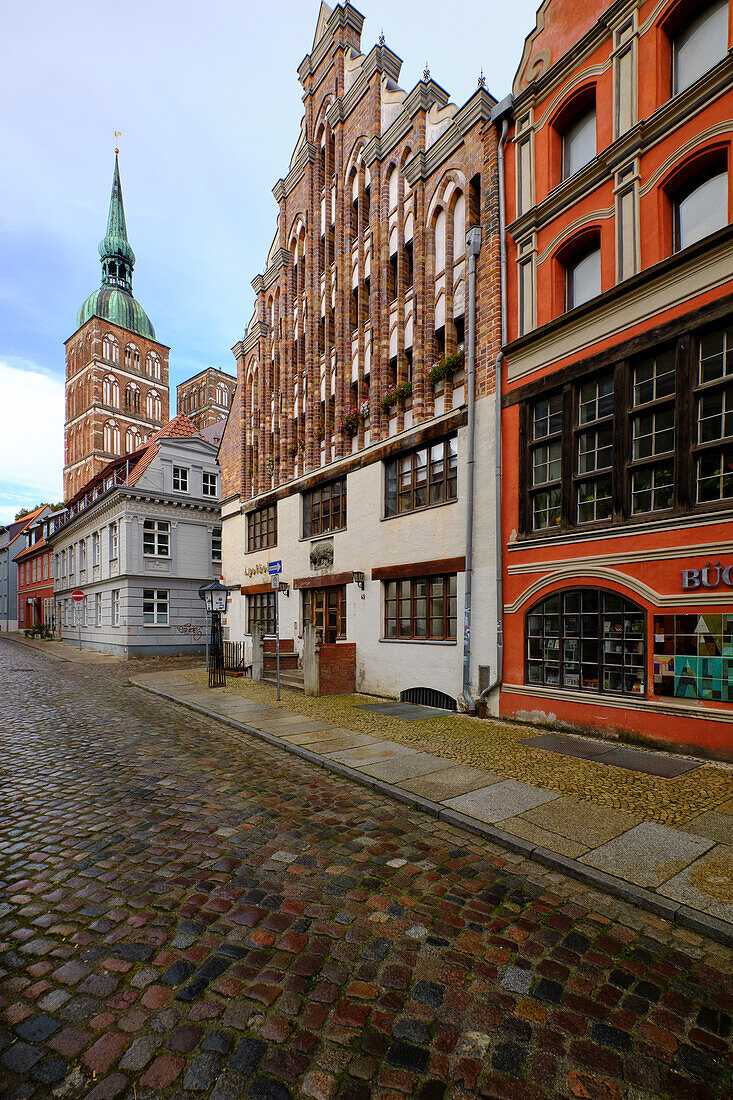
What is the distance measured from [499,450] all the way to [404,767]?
6820 mm

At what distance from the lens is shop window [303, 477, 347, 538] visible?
1697 centimetres

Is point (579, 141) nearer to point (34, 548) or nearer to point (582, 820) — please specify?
point (582, 820)

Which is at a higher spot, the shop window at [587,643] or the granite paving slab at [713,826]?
the shop window at [587,643]

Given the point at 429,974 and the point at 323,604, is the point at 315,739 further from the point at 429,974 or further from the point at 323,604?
the point at 323,604

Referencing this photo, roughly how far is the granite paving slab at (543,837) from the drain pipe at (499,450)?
5.74 meters

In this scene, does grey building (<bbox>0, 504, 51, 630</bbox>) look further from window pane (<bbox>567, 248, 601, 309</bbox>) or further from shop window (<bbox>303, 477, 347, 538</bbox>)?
window pane (<bbox>567, 248, 601, 309</bbox>)

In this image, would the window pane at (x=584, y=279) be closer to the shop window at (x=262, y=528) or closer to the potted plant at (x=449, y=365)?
the potted plant at (x=449, y=365)

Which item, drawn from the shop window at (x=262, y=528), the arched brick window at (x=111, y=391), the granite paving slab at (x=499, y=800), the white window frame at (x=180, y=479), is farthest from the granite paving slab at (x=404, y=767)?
the arched brick window at (x=111, y=391)

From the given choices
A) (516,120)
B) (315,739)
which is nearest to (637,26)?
(516,120)

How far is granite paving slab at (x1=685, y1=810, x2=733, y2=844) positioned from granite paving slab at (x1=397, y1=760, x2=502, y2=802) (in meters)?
2.16

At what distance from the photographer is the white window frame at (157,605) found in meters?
29.5

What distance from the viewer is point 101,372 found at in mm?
65500

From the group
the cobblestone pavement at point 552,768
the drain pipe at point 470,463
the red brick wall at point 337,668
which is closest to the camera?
the cobblestone pavement at point 552,768

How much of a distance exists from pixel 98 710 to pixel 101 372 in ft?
210
